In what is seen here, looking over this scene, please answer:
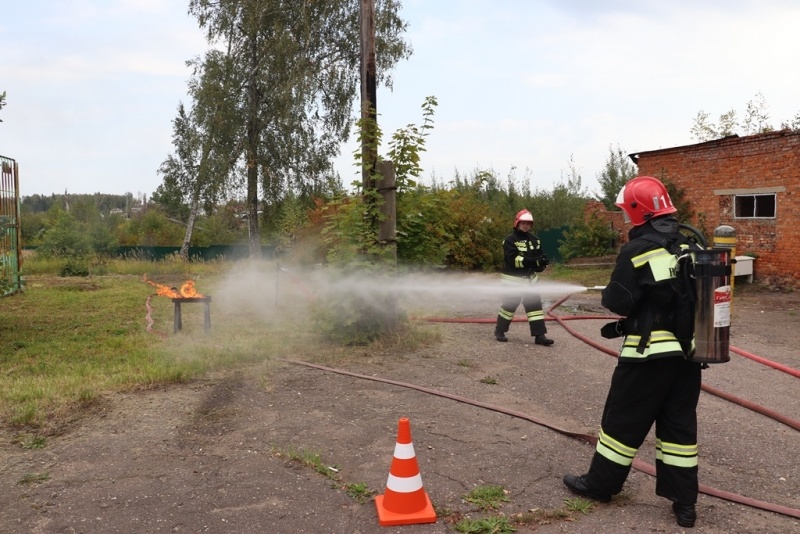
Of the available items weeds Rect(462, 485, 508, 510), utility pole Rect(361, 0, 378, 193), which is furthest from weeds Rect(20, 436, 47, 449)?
utility pole Rect(361, 0, 378, 193)

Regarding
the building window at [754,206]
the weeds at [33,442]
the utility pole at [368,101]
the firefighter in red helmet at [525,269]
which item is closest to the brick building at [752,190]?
the building window at [754,206]

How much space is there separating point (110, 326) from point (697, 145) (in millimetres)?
14996

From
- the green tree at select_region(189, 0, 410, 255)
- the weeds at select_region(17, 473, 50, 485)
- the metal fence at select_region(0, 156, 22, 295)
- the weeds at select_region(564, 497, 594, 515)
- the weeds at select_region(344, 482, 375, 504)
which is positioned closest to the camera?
the weeds at select_region(564, 497, 594, 515)

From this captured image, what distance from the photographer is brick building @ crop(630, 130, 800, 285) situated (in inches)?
586

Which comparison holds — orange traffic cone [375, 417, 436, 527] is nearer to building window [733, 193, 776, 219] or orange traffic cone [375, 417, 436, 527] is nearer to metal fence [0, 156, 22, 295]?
metal fence [0, 156, 22, 295]

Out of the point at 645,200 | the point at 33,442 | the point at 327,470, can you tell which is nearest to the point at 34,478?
the point at 33,442

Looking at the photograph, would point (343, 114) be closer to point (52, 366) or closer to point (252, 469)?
point (52, 366)

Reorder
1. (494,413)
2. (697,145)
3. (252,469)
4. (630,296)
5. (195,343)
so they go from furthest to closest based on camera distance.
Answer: (697,145), (195,343), (494,413), (252,469), (630,296)

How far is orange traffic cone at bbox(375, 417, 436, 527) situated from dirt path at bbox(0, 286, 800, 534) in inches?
2.3

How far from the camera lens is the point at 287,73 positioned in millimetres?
23922

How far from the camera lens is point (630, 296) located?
11.6 ft

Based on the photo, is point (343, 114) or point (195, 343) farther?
point (343, 114)

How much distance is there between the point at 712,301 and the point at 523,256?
186 inches

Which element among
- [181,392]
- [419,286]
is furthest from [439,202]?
[181,392]
